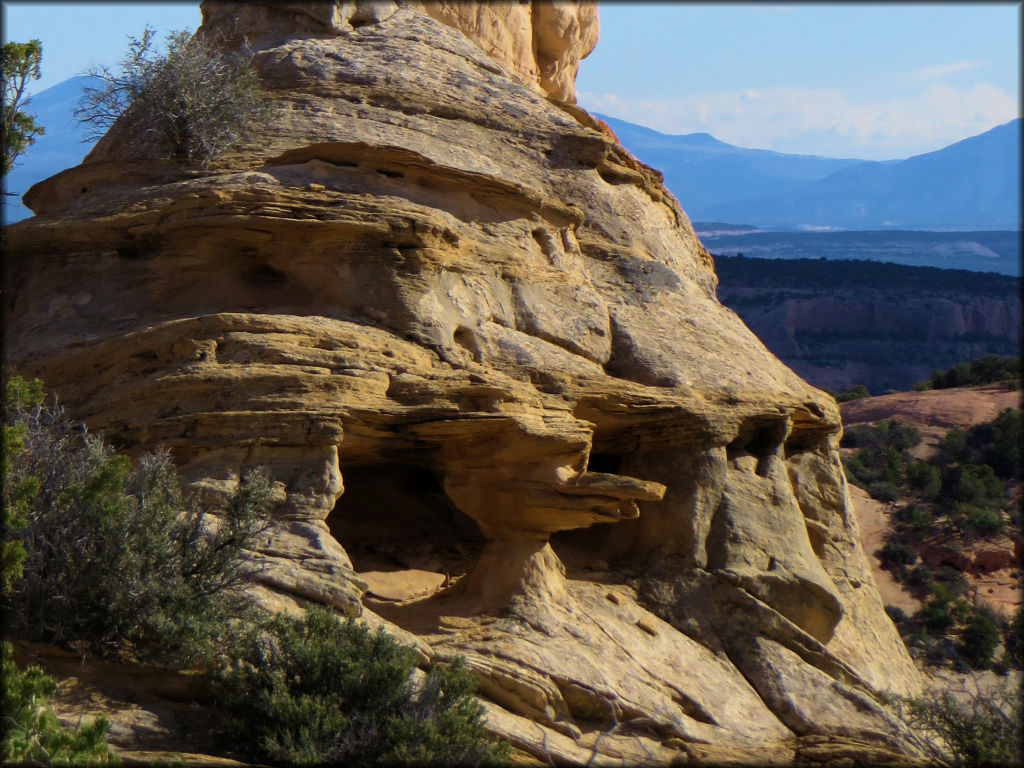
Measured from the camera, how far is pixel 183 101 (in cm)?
1202

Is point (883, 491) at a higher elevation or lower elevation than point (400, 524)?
lower

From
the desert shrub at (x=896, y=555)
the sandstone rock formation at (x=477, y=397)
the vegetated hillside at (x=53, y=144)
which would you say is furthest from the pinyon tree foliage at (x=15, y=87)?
the vegetated hillside at (x=53, y=144)

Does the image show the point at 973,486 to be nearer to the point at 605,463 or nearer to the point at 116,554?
the point at 605,463

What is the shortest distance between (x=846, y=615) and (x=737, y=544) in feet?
6.71

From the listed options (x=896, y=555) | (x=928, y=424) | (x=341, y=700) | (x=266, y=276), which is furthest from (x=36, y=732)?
(x=928, y=424)

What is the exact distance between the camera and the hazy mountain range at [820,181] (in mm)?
94812

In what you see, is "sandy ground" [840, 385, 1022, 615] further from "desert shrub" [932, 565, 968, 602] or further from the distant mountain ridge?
the distant mountain ridge

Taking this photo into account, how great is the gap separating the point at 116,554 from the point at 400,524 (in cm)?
466

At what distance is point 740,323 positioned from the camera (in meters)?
14.7

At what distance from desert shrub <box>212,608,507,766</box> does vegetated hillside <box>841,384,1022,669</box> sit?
13777 millimetres

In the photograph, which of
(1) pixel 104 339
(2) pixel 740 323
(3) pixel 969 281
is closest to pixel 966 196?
(3) pixel 969 281

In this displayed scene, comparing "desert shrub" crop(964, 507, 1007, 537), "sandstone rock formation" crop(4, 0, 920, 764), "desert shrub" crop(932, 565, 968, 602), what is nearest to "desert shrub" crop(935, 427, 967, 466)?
"desert shrub" crop(964, 507, 1007, 537)

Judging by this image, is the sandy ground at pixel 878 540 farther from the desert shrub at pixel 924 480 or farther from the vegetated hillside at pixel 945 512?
the desert shrub at pixel 924 480

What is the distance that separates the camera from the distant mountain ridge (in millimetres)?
101562
